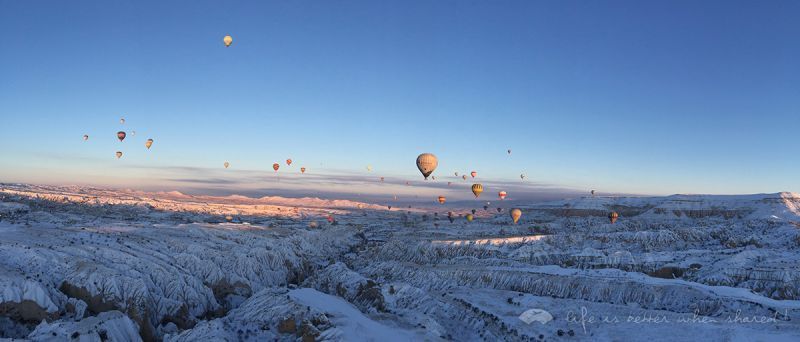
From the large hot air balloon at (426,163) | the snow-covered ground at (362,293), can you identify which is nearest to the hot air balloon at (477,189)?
the snow-covered ground at (362,293)

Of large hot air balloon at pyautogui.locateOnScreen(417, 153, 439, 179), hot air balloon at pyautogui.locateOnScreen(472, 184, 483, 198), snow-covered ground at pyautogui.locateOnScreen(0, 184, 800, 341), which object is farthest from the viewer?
hot air balloon at pyautogui.locateOnScreen(472, 184, 483, 198)

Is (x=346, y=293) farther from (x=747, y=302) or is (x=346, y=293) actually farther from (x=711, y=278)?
(x=711, y=278)

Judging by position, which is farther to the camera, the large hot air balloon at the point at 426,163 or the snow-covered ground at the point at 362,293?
the large hot air balloon at the point at 426,163

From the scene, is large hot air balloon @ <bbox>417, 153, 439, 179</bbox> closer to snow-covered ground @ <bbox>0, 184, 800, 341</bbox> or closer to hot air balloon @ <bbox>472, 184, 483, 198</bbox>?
snow-covered ground @ <bbox>0, 184, 800, 341</bbox>

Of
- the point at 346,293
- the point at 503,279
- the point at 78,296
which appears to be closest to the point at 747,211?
the point at 503,279

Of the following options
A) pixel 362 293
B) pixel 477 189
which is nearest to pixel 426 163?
pixel 477 189

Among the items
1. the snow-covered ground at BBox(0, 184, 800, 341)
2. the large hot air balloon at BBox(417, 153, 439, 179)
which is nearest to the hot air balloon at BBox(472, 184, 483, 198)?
the snow-covered ground at BBox(0, 184, 800, 341)

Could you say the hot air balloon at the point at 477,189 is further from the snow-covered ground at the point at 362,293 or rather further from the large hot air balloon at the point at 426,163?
the large hot air balloon at the point at 426,163

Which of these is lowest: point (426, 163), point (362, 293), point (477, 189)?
point (362, 293)

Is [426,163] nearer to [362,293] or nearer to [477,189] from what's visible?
[477,189]

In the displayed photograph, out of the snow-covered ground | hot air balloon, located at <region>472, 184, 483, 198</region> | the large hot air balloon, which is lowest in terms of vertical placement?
the snow-covered ground
